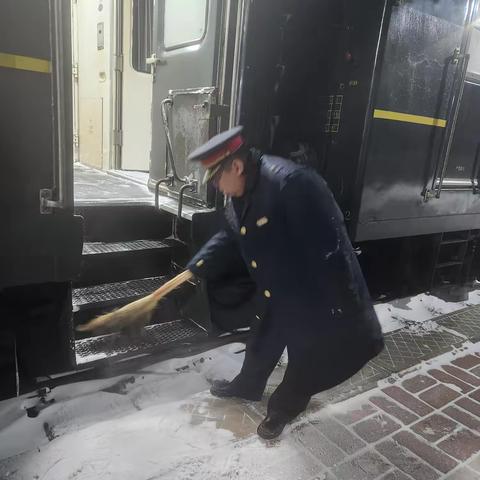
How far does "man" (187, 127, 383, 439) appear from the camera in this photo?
186 centimetres

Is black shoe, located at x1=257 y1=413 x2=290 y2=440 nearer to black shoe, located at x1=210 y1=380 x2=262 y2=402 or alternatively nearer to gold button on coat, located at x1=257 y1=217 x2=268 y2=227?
black shoe, located at x1=210 y1=380 x2=262 y2=402

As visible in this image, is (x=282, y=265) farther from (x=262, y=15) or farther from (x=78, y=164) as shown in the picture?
(x=78, y=164)

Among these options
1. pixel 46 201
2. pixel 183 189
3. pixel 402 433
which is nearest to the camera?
pixel 46 201

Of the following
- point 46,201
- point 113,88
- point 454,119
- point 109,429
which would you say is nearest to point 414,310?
point 454,119

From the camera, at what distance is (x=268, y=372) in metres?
2.49

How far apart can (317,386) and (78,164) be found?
16.3ft

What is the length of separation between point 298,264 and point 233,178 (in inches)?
19.8

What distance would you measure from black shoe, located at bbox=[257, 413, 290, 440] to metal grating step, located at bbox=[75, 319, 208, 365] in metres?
0.81

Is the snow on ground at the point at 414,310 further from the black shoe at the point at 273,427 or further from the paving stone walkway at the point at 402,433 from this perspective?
the black shoe at the point at 273,427

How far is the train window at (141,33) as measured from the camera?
4641mm


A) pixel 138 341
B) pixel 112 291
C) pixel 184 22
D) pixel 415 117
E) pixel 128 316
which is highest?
pixel 184 22

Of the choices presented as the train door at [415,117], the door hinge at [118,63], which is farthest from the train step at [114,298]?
the door hinge at [118,63]

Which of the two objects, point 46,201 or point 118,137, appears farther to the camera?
point 118,137

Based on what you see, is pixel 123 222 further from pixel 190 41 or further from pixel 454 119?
pixel 454 119
